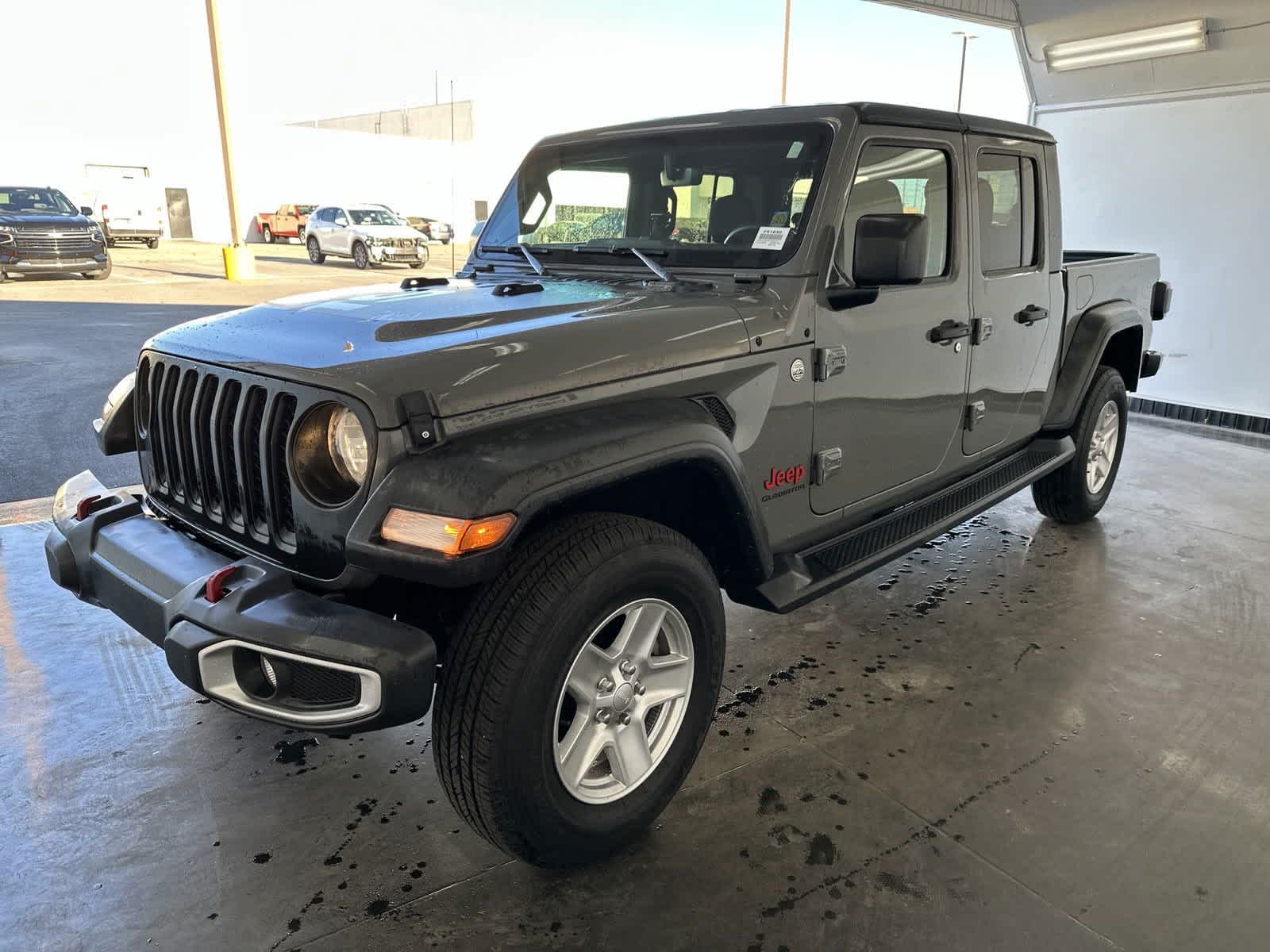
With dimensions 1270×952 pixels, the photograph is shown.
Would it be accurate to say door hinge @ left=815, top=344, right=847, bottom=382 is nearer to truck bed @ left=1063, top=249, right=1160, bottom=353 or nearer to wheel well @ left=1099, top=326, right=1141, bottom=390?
truck bed @ left=1063, top=249, right=1160, bottom=353

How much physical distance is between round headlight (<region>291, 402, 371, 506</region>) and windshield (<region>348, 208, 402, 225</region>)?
69.6 feet

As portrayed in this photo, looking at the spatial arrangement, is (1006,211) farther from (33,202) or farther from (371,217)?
(371,217)

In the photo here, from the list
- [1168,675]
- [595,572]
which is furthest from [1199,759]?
[595,572]

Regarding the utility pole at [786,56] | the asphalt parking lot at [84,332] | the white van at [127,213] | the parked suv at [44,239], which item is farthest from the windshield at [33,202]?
the utility pole at [786,56]

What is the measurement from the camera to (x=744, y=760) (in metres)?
2.78

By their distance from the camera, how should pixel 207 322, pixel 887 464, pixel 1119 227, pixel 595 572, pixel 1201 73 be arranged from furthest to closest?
1. pixel 1119 227
2. pixel 1201 73
3. pixel 887 464
4. pixel 207 322
5. pixel 595 572

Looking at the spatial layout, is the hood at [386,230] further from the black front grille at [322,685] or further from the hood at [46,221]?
the black front grille at [322,685]

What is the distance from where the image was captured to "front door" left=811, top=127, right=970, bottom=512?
2879mm

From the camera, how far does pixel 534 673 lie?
78.3 inches

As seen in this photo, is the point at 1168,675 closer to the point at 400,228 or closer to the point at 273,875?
the point at 273,875

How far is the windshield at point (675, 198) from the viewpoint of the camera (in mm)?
2881

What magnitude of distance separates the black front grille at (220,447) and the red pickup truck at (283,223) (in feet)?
105

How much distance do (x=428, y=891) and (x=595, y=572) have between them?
0.91 metres

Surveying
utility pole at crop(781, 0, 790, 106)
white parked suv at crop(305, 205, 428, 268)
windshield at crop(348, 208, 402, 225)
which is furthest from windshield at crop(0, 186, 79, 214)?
utility pole at crop(781, 0, 790, 106)
